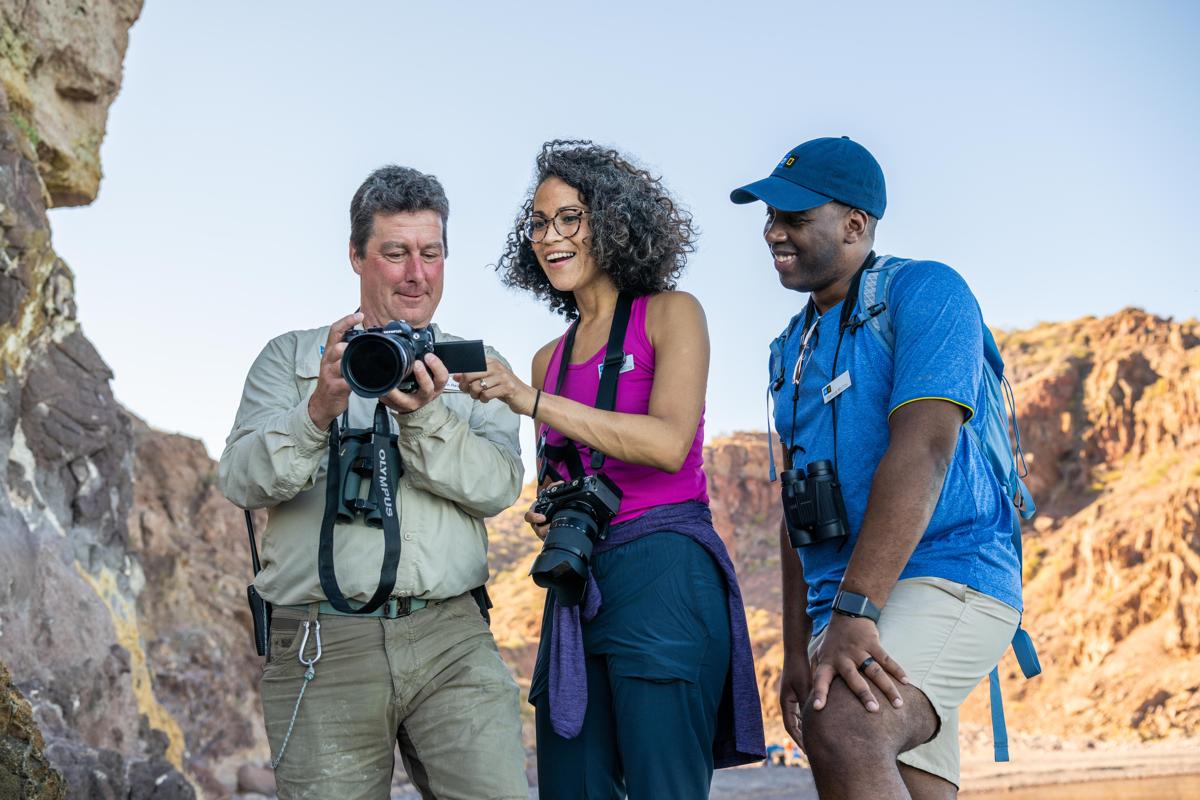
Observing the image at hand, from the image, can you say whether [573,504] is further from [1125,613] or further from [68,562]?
[1125,613]

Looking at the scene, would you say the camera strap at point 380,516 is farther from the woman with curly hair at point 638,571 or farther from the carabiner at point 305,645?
the woman with curly hair at point 638,571

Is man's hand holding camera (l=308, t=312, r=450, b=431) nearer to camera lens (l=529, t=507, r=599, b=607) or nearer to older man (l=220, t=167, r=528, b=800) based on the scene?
older man (l=220, t=167, r=528, b=800)

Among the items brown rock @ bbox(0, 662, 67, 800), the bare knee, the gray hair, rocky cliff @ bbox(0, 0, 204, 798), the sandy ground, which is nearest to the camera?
the bare knee

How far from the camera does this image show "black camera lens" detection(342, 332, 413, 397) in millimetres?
2779

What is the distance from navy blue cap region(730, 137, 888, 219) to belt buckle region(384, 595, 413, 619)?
1.36 meters

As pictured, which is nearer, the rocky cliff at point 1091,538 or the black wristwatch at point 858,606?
the black wristwatch at point 858,606

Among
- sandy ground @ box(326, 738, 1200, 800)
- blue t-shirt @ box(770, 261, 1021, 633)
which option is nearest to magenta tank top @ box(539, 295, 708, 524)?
blue t-shirt @ box(770, 261, 1021, 633)

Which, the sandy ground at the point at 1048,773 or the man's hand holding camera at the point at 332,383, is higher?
the man's hand holding camera at the point at 332,383

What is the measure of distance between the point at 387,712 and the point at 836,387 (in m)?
1.37

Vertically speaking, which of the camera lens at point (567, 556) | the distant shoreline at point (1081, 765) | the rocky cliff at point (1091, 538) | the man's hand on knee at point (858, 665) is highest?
the camera lens at point (567, 556)

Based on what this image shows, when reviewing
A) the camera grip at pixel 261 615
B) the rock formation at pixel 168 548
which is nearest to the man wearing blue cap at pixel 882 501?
the camera grip at pixel 261 615

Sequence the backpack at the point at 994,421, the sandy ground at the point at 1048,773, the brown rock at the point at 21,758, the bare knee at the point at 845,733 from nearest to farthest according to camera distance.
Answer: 1. the bare knee at the point at 845,733
2. the backpack at the point at 994,421
3. the brown rock at the point at 21,758
4. the sandy ground at the point at 1048,773

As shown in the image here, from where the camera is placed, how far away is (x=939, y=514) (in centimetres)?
257

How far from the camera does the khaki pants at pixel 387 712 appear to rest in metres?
2.91
